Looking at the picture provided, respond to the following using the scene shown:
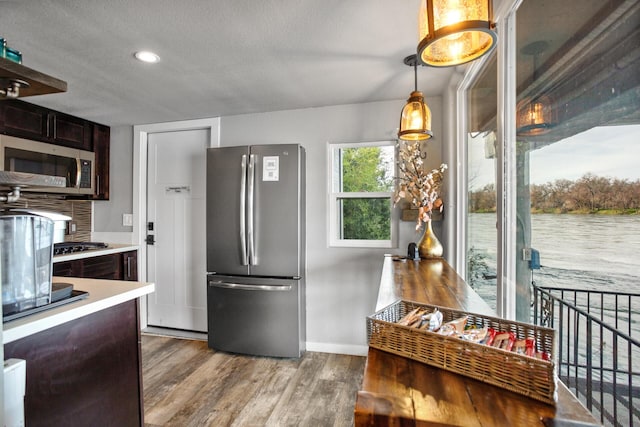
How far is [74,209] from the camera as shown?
3.62m

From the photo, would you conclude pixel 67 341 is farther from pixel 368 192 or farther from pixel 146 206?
pixel 146 206

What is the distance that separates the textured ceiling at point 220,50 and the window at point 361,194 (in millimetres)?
474

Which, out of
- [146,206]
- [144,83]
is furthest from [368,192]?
[146,206]

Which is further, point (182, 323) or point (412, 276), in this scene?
point (182, 323)

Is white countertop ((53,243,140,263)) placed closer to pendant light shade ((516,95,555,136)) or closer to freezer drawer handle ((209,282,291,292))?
freezer drawer handle ((209,282,291,292))

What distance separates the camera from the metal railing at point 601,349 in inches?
25.1

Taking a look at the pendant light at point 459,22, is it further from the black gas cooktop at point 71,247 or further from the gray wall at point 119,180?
the gray wall at point 119,180

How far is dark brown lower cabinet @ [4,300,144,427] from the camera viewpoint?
3.43 feet

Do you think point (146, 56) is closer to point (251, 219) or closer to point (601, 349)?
point (251, 219)

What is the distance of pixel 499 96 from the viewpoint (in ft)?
4.73

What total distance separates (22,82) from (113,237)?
298 centimetres

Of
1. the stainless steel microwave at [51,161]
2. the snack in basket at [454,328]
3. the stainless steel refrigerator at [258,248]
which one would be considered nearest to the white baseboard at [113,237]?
the stainless steel microwave at [51,161]

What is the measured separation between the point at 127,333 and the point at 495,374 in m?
1.46

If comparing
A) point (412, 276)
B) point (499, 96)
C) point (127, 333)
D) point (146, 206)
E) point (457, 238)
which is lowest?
point (127, 333)
